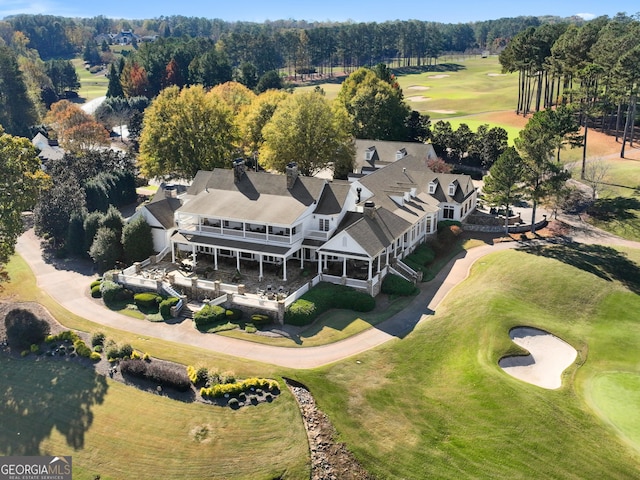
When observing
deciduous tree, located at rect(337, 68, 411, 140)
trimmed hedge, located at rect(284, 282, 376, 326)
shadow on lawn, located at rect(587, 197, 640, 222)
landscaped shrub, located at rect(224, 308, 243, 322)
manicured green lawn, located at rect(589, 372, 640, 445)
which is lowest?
manicured green lawn, located at rect(589, 372, 640, 445)

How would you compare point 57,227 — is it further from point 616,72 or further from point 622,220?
point 616,72

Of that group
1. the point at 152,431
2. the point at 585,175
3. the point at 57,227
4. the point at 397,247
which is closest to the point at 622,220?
the point at 585,175

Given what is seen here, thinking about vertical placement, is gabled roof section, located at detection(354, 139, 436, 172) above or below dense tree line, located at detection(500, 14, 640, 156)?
below

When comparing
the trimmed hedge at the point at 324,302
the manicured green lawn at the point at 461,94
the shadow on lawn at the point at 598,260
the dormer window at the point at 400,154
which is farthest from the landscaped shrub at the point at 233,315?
the manicured green lawn at the point at 461,94

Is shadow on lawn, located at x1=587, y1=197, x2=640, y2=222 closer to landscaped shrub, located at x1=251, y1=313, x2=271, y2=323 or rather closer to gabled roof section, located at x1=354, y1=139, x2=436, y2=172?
gabled roof section, located at x1=354, y1=139, x2=436, y2=172

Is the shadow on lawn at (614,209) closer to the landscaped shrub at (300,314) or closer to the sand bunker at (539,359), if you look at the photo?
the sand bunker at (539,359)

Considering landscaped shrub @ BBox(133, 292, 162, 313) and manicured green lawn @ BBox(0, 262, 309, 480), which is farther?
landscaped shrub @ BBox(133, 292, 162, 313)

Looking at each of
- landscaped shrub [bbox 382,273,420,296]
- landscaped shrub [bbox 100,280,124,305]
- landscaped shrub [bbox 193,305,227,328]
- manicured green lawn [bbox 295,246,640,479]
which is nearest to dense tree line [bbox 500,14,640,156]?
manicured green lawn [bbox 295,246,640,479]
